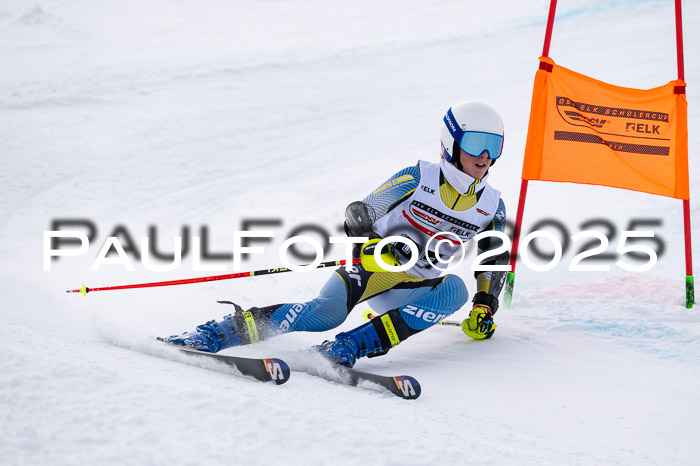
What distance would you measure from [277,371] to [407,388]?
22.6 inches

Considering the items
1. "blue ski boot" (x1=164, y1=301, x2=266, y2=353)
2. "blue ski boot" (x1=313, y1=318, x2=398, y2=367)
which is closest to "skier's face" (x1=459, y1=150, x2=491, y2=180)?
"blue ski boot" (x1=313, y1=318, x2=398, y2=367)

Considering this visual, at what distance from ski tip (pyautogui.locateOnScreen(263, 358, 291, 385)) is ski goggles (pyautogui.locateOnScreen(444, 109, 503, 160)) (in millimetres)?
1567

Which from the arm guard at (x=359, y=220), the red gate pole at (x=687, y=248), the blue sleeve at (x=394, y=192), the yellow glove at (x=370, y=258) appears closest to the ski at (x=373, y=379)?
the yellow glove at (x=370, y=258)

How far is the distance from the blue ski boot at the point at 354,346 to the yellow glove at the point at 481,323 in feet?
2.32

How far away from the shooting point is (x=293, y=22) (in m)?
15.2

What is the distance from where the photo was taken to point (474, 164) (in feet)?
11.8

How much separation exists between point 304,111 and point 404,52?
3.74 meters

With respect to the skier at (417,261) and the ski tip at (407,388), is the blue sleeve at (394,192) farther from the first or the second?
the ski tip at (407,388)

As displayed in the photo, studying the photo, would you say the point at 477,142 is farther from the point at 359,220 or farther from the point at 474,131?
the point at 359,220

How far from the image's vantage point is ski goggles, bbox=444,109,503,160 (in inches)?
140

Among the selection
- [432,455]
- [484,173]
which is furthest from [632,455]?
[484,173]

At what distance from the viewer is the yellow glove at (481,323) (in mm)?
3883
